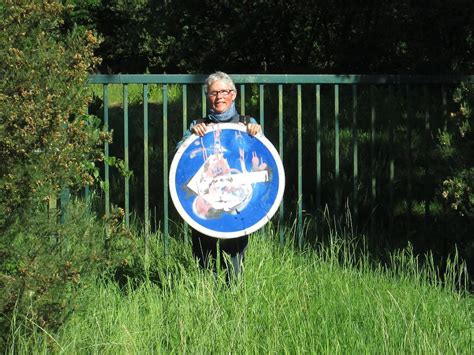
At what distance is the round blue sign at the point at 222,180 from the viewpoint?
15.8 ft

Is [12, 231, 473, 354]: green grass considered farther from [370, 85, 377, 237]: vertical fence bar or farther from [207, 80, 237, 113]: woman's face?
[370, 85, 377, 237]: vertical fence bar

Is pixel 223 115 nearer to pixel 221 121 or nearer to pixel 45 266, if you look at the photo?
pixel 221 121

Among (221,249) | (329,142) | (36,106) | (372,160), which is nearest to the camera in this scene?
(36,106)

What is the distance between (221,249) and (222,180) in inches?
15.9

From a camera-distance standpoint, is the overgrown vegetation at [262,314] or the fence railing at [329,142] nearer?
the overgrown vegetation at [262,314]

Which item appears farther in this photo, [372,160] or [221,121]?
[372,160]

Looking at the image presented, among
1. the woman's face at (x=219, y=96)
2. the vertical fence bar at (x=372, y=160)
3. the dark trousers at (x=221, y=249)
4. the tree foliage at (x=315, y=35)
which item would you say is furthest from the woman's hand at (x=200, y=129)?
the tree foliage at (x=315, y=35)

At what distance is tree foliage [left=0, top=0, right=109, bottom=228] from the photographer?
145 inches

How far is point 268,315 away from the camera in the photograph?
4160 millimetres

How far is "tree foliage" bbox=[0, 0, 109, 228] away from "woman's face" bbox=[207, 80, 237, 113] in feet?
3.24

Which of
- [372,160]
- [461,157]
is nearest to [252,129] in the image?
[461,157]

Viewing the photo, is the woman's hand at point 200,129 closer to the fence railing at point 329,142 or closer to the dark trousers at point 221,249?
the dark trousers at point 221,249

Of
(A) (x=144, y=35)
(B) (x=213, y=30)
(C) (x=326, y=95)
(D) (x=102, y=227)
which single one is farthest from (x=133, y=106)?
(D) (x=102, y=227)

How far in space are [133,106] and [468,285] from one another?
1072 centimetres
